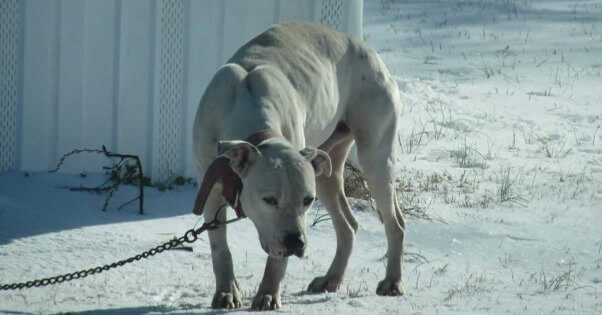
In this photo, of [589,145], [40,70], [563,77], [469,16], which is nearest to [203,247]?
[40,70]

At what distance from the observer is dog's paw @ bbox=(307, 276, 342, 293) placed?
7195 millimetres

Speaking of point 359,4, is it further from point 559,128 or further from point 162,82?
point 559,128

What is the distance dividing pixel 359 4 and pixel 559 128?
10.4ft

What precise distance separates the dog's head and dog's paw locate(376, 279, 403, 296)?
1374 mm

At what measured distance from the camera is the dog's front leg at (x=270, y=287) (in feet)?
20.9

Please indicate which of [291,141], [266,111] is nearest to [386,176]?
[291,141]

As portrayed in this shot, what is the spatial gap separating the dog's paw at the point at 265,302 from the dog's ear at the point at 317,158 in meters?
0.72

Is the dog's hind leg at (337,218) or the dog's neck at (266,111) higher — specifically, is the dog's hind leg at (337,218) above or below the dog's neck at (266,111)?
below

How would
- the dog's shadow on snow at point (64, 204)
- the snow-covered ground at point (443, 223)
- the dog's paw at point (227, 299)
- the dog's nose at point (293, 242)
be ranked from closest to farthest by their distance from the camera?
the dog's nose at point (293, 242), the dog's paw at point (227, 299), the snow-covered ground at point (443, 223), the dog's shadow on snow at point (64, 204)

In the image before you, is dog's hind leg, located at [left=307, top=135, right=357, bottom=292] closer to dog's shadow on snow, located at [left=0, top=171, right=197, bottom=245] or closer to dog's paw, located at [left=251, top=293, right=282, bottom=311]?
dog's paw, located at [left=251, top=293, right=282, bottom=311]

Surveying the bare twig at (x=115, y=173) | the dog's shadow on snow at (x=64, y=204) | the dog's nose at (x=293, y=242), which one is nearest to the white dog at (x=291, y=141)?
the dog's nose at (x=293, y=242)

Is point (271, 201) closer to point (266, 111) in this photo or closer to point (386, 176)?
point (266, 111)

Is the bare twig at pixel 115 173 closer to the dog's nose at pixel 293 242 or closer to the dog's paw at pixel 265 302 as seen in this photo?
the dog's paw at pixel 265 302

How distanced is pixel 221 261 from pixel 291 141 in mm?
741
